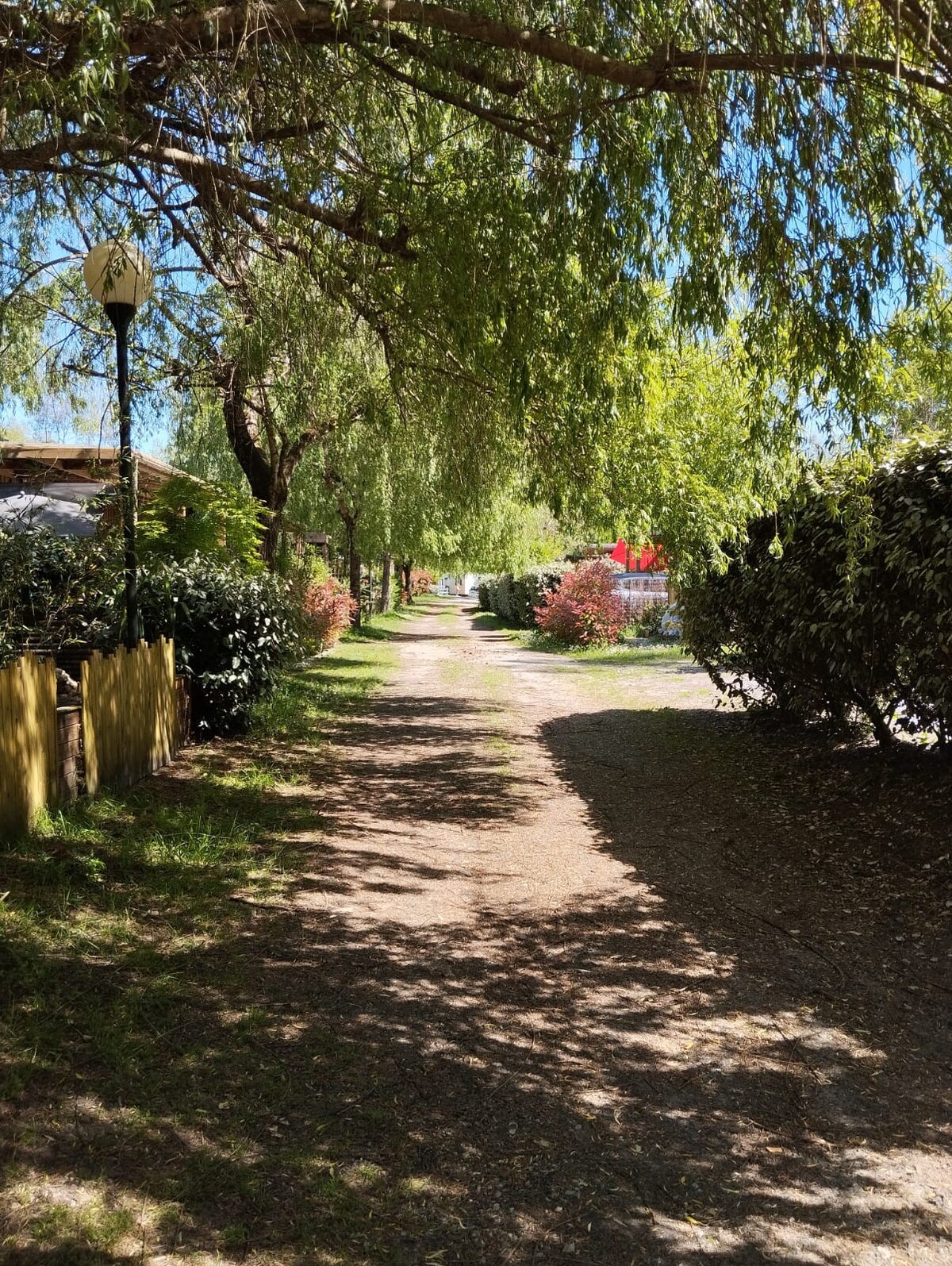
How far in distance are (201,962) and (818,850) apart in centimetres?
395

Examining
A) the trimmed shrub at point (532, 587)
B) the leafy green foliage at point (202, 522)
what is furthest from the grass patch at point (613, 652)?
the leafy green foliage at point (202, 522)

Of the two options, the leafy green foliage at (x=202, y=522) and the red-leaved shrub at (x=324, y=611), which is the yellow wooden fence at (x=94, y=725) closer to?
the leafy green foliage at (x=202, y=522)

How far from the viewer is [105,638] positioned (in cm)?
837

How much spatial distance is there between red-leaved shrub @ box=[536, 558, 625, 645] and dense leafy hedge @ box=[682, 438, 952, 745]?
15177 millimetres

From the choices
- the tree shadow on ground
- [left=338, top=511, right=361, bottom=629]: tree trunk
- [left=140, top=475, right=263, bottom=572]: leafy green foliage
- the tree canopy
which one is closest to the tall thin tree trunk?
[left=338, top=511, right=361, bottom=629]: tree trunk

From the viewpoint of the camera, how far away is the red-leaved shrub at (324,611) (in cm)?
2045

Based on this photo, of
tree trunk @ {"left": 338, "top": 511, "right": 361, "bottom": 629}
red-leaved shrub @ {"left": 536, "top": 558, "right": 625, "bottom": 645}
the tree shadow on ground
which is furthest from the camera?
tree trunk @ {"left": 338, "top": 511, "right": 361, "bottom": 629}

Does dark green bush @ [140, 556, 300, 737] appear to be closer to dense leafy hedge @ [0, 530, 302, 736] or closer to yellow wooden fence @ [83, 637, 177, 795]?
dense leafy hedge @ [0, 530, 302, 736]

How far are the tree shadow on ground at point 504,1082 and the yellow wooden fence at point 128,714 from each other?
5.26 ft

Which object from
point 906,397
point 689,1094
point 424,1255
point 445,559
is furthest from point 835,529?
point 445,559

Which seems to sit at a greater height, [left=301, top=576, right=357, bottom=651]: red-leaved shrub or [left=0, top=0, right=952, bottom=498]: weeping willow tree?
[left=0, top=0, right=952, bottom=498]: weeping willow tree

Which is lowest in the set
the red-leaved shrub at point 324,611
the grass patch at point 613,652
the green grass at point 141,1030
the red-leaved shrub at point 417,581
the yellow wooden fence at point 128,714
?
the green grass at point 141,1030

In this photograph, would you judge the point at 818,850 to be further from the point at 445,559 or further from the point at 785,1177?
the point at 445,559

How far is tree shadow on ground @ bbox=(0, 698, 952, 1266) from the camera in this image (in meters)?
2.59
